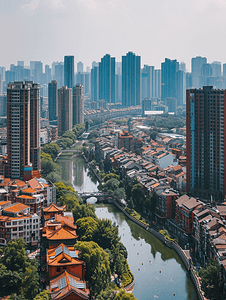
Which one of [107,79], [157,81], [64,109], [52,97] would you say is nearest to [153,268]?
[64,109]

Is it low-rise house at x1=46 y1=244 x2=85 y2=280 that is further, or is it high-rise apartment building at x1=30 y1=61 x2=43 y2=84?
high-rise apartment building at x1=30 y1=61 x2=43 y2=84

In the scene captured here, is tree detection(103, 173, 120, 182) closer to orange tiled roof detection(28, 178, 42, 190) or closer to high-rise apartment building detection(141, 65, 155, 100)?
orange tiled roof detection(28, 178, 42, 190)

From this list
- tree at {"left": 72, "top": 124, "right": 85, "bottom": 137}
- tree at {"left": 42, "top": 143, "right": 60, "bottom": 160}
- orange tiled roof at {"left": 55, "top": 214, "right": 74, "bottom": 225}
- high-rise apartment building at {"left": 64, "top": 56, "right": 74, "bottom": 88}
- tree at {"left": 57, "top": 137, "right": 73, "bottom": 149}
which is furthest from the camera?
high-rise apartment building at {"left": 64, "top": 56, "right": 74, "bottom": 88}

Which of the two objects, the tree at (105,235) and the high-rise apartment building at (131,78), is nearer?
the tree at (105,235)

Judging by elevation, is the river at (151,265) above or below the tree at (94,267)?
below

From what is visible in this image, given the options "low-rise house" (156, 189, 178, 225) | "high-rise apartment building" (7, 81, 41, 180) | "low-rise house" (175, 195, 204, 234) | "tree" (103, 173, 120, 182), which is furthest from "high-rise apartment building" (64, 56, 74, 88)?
"low-rise house" (175, 195, 204, 234)

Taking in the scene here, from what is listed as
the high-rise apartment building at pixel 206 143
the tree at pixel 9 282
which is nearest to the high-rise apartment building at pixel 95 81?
the high-rise apartment building at pixel 206 143

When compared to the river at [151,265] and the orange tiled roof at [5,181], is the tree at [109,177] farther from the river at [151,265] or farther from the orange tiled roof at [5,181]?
the orange tiled roof at [5,181]

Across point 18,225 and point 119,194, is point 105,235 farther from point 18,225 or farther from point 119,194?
point 119,194
